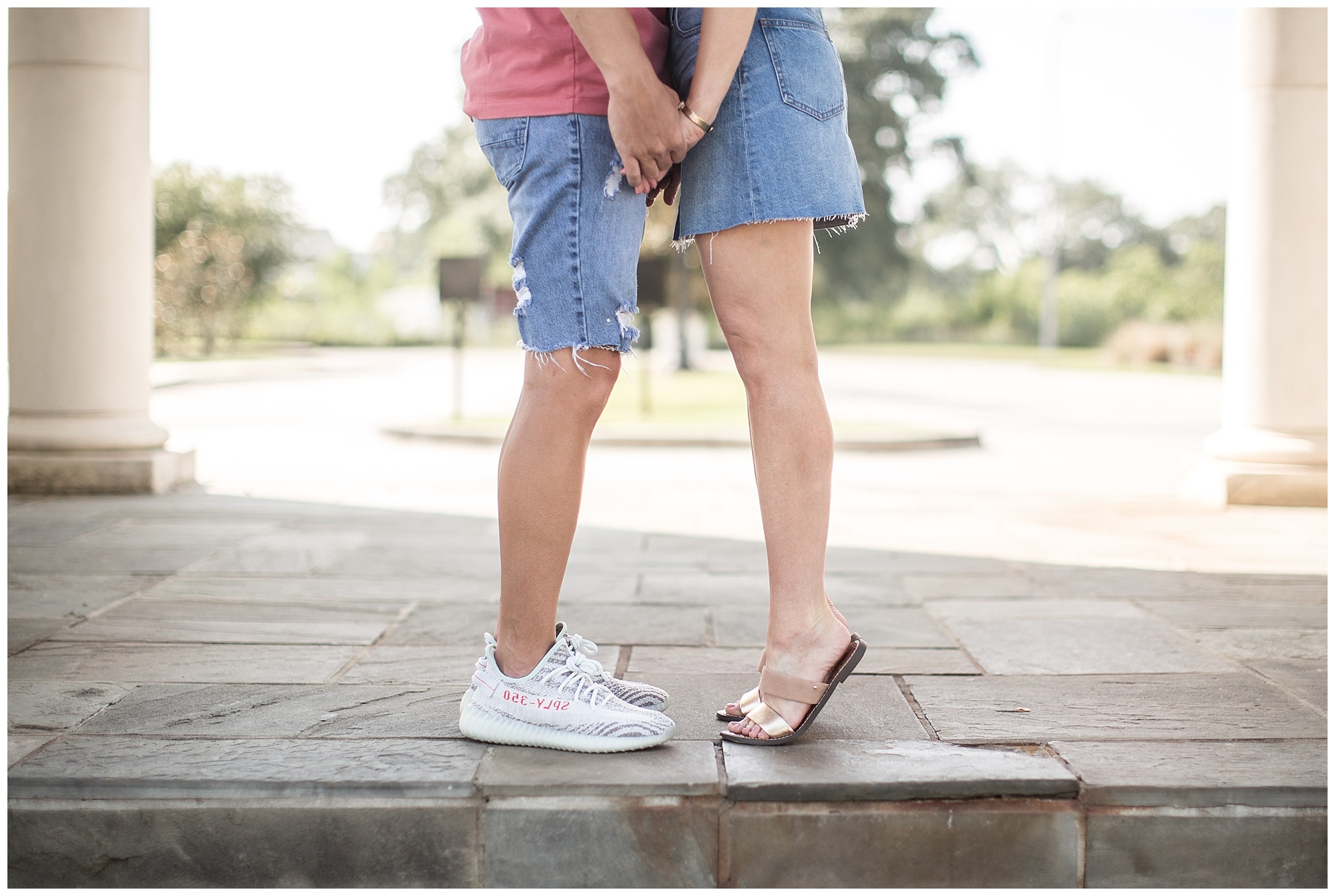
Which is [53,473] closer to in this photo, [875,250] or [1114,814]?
[1114,814]

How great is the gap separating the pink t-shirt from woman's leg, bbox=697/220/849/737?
332 millimetres

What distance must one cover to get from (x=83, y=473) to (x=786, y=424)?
4956mm

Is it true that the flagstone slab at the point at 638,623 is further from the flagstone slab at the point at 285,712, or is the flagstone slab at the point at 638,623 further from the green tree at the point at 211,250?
the green tree at the point at 211,250

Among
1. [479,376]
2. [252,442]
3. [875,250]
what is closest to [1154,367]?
[875,250]

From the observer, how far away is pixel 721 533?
4.93m

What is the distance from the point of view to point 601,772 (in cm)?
187

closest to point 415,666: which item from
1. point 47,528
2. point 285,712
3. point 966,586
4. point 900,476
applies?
point 285,712

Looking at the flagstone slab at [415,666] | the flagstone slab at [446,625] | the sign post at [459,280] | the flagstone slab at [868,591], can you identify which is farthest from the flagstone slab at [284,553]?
the sign post at [459,280]

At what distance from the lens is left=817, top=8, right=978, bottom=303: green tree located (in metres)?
31.5

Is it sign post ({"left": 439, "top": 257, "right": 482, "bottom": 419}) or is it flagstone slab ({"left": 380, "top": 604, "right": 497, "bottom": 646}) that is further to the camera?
sign post ({"left": 439, "top": 257, "right": 482, "bottom": 419})

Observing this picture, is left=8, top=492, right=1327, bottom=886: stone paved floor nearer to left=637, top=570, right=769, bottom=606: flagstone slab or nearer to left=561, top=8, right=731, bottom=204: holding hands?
left=637, top=570, right=769, bottom=606: flagstone slab

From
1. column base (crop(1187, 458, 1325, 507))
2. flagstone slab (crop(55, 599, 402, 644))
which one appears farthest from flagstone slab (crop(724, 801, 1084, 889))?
column base (crop(1187, 458, 1325, 507))

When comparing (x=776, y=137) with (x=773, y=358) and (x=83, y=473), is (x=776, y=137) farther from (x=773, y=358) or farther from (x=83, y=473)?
(x=83, y=473)

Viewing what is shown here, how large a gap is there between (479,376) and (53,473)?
1545 cm
